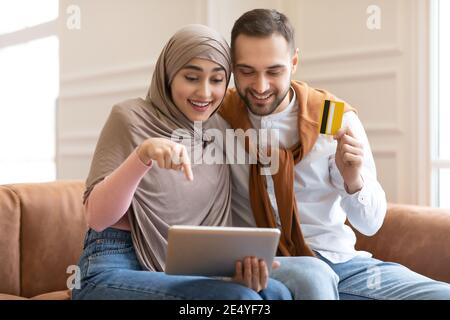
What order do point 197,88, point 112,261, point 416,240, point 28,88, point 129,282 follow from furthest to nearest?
point 28,88 < point 416,240 < point 197,88 < point 112,261 < point 129,282

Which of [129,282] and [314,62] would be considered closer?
[129,282]

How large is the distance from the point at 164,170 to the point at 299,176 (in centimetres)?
41

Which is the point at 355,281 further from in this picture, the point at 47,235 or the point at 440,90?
the point at 440,90

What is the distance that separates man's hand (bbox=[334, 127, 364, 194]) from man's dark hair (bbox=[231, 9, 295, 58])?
0.34 metres

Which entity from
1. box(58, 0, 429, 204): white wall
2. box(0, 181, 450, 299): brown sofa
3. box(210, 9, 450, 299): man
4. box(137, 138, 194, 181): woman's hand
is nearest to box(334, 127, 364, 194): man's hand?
box(210, 9, 450, 299): man

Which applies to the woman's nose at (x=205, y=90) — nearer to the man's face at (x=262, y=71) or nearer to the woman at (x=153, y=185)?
the woman at (x=153, y=185)

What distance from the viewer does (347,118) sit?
1.98 m

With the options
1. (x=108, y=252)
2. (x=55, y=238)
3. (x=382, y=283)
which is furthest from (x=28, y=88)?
(x=382, y=283)

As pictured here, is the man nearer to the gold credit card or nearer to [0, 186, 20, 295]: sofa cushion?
the gold credit card

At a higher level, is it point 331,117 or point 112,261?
point 331,117

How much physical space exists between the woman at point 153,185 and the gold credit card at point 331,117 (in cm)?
29

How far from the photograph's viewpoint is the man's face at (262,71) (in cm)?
186

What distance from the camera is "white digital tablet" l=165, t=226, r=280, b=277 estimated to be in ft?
4.60

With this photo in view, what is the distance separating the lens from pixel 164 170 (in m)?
1.80
